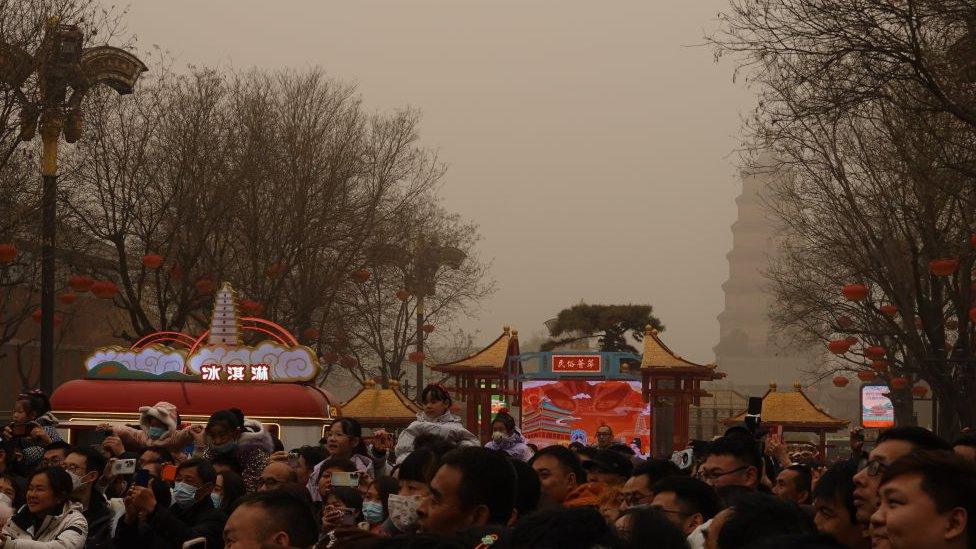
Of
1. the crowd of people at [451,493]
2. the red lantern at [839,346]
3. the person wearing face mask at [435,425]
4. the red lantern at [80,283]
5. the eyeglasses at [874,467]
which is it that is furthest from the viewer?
the red lantern at [839,346]

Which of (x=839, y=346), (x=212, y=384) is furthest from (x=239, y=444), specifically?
(x=839, y=346)

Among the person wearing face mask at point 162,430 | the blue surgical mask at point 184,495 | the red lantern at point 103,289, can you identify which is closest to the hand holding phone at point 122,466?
the blue surgical mask at point 184,495

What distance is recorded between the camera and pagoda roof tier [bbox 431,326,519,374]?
143ft

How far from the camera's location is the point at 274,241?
38031 mm

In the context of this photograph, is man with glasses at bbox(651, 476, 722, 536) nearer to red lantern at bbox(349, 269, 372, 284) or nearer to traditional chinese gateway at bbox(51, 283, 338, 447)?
traditional chinese gateway at bbox(51, 283, 338, 447)

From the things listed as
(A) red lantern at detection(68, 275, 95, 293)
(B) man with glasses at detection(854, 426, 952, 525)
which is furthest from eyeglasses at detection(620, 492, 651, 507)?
(A) red lantern at detection(68, 275, 95, 293)

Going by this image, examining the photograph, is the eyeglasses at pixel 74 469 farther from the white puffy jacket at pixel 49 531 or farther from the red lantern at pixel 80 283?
the red lantern at pixel 80 283

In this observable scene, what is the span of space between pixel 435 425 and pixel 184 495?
7.97 feet

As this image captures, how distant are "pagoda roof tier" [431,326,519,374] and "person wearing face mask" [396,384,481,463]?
31353mm

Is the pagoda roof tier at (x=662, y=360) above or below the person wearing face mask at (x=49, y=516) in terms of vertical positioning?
above

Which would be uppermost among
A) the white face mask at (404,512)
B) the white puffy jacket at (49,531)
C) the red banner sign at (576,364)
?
the red banner sign at (576,364)

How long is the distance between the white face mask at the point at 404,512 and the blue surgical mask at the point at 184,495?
99.1 inches

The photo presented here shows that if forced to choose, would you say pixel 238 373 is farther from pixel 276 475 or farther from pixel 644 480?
pixel 644 480

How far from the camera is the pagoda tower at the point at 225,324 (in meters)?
24.0
